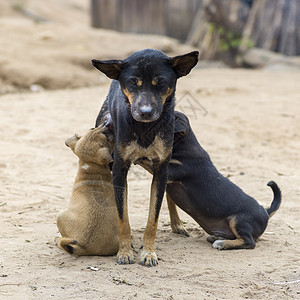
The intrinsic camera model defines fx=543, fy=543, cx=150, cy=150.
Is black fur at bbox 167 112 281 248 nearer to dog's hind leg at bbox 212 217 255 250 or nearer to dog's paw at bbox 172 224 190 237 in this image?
dog's hind leg at bbox 212 217 255 250

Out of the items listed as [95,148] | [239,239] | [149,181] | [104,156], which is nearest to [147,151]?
[104,156]

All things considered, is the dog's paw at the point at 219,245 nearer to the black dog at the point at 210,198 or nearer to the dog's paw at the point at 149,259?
the black dog at the point at 210,198

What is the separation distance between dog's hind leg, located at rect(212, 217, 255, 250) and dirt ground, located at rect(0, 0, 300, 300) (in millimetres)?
101

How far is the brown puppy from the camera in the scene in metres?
4.74

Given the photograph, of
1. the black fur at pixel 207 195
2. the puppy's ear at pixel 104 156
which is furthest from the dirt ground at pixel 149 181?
the puppy's ear at pixel 104 156

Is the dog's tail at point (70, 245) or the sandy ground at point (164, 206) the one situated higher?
the dog's tail at point (70, 245)

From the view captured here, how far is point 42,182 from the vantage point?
721 cm

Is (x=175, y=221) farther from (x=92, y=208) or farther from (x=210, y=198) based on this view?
(x=92, y=208)

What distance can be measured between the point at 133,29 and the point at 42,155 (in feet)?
39.5

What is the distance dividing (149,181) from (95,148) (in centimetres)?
258

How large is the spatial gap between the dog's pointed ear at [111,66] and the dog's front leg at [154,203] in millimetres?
876

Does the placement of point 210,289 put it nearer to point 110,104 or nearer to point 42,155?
point 110,104

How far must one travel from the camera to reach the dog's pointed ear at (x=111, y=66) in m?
4.46

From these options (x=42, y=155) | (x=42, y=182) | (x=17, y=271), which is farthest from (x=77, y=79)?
(x=17, y=271)
